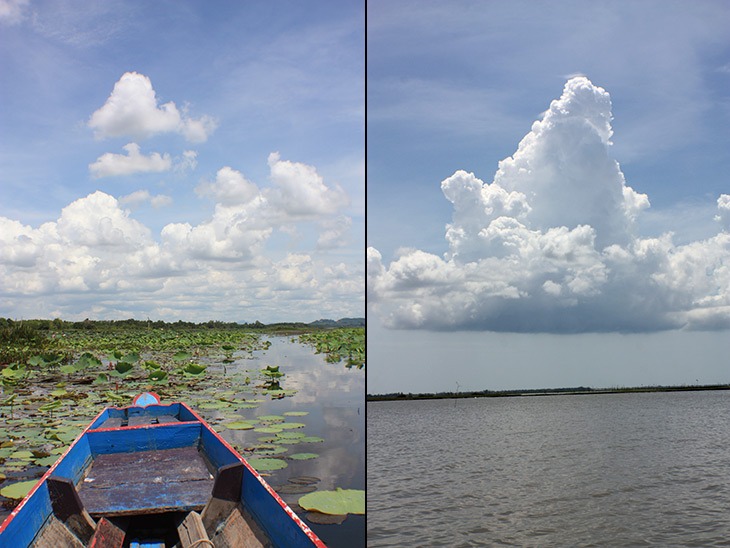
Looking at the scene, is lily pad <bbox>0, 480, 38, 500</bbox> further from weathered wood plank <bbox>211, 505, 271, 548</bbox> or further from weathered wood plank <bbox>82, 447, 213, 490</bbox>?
weathered wood plank <bbox>211, 505, 271, 548</bbox>

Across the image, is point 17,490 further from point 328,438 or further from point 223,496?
point 328,438

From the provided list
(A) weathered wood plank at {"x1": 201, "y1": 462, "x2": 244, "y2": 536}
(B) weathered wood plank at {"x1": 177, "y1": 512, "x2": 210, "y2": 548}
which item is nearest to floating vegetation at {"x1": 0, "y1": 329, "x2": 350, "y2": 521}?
(A) weathered wood plank at {"x1": 201, "y1": 462, "x2": 244, "y2": 536}

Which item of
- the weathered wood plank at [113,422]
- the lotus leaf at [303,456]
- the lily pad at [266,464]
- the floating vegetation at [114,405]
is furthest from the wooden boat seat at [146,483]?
A: the weathered wood plank at [113,422]

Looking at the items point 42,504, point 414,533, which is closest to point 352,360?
point 414,533

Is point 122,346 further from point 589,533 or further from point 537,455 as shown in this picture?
point 589,533

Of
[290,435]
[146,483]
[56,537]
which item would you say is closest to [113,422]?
[290,435]

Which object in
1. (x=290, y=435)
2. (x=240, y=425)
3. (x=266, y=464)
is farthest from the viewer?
(x=240, y=425)
